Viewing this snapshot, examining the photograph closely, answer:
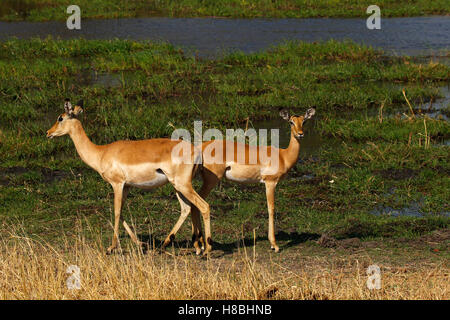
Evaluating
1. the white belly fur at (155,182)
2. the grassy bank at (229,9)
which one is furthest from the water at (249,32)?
the white belly fur at (155,182)

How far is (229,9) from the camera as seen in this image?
24750 mm

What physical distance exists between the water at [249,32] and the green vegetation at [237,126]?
1.79 metres

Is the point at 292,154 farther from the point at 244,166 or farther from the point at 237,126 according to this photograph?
the point at 237,126

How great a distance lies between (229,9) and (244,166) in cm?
1783

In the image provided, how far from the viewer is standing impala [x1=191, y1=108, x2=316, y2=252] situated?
7.64 meters

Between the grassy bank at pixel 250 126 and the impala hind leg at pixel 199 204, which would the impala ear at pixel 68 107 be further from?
the impala hind leg at pixel 199 204

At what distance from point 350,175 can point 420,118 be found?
3144 mm

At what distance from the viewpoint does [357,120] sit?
12.6 meters

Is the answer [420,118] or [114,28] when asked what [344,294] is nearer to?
[420,118]

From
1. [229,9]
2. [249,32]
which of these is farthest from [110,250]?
[229,9]

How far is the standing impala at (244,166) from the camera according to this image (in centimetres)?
764

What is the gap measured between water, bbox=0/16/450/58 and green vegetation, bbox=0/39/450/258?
70.7 inches

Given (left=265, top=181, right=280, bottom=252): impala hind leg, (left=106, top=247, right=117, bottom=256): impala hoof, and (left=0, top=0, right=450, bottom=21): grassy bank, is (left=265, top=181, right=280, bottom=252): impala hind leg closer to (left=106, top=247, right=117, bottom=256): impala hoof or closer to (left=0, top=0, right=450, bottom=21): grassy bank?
(left=106, top=247, right=117, bottom=256): impala hoof
